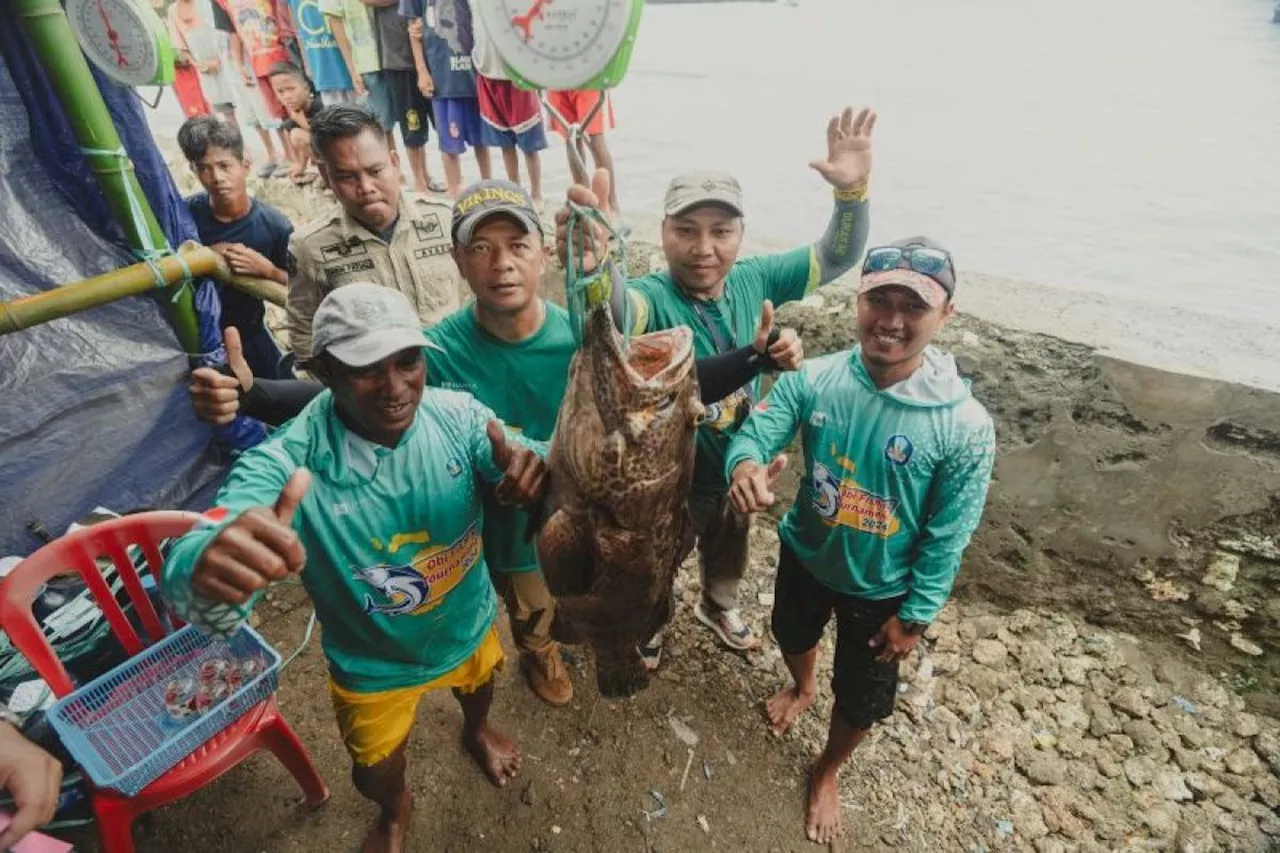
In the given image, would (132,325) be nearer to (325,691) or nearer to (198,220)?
(198,220)

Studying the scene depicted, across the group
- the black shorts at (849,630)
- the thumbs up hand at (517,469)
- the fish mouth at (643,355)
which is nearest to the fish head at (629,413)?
the fish mouth at (643,355)

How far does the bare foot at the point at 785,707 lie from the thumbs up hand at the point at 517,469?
7.36 ft

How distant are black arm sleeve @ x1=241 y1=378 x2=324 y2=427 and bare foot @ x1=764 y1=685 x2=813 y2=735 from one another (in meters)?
2.68

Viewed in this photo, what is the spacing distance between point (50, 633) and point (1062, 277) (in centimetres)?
610

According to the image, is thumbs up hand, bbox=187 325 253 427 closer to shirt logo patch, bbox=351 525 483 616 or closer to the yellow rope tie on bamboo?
shirt logo patch, bbox=351 525 483 616

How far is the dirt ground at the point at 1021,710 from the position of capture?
9.81 feet

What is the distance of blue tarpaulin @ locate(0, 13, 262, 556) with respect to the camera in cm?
339

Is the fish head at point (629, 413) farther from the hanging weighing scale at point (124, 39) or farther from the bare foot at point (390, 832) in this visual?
the hanging weighing scale at point (124, 39)

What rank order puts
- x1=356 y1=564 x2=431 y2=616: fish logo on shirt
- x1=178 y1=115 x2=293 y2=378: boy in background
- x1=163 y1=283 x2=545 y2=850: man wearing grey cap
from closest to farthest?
x1=163 y1=283 x2=545 y2=850: man wearing grey cap
x1=356 y1=564 x2=431 y2=616: fish logo on shirt
x1=178 y1=115 x2=293 y2=378: boy in background

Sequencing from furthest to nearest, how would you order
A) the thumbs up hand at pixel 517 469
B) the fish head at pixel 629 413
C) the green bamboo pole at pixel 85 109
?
the green bamboo pole at pixel 85 109 → the thumbs up hand at pixel 517 469 → the fish head at pixel 629 413

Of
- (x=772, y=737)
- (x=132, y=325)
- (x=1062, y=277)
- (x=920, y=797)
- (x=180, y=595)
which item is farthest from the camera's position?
(x=1062, y=277)

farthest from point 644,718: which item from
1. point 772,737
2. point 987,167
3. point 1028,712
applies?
point 987,167

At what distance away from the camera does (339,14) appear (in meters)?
6.38

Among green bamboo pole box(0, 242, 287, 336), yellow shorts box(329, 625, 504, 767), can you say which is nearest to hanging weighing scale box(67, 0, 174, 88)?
green bamboo pole box(0, 242, 287, 336)
